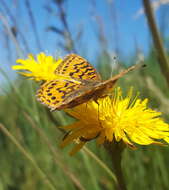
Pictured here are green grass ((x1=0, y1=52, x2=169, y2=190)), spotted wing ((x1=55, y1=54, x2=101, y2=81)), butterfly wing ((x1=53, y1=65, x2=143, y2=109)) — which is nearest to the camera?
butterfly wing ((x1=53, y1=65, x2=143, y2=109))

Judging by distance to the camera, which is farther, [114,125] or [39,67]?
[39,67]

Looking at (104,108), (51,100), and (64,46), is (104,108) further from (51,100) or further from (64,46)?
(64,46)

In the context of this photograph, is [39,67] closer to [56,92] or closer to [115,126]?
[56,92]

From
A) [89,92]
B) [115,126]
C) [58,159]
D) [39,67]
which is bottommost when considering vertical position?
[58,159]

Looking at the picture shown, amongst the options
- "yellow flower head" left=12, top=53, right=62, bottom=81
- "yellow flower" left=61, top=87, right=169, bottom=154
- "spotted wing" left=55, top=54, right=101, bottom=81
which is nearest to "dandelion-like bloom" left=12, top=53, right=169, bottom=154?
"yellow flower" left=61, top=87, right=169, bottom=154

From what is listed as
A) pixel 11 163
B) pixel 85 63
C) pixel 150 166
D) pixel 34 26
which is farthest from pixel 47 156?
pixel 85 63

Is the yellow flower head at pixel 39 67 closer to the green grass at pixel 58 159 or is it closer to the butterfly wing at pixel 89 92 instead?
the green grass at pixel 58 159

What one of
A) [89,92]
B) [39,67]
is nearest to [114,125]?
[89,92]

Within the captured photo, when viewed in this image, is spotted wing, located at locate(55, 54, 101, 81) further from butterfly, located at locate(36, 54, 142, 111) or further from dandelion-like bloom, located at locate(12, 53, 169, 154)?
dandelion-like bloom, located at locate(12, 53, 169, 154)
